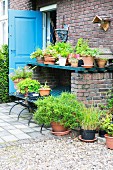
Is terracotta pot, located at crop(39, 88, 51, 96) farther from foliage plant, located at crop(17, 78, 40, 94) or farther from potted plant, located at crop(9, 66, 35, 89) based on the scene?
potted plant, located at crop(9, 66, 35, 89)

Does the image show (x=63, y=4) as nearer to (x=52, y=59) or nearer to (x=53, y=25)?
(x=53, y=25)

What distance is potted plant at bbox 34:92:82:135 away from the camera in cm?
474

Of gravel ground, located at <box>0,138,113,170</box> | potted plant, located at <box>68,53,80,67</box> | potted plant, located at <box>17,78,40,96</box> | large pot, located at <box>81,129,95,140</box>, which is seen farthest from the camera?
potted plant, located at <box>17,78,40,96</box>

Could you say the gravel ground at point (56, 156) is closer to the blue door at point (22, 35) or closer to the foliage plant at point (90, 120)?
the foliage plant at point (90, 120)

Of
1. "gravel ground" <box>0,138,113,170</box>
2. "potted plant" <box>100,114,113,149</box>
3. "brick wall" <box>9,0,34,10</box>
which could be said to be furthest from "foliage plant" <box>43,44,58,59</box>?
"brick wall" <box>9,0,34,10</box>

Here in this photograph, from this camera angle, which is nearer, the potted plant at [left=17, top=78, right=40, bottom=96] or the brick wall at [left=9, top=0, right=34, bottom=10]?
the potted plant at [left=17, top=78, right=40, bottom=96]

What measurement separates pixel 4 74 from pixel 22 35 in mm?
1032

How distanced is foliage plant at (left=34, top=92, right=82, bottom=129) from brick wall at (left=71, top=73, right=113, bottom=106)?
0.19 metres

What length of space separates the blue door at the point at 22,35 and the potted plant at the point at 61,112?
261cm

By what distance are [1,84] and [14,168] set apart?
163 inches

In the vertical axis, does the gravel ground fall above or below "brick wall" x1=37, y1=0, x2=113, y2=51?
below

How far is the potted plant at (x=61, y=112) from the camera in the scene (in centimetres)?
474

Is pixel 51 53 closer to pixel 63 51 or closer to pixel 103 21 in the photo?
pixel 63 51

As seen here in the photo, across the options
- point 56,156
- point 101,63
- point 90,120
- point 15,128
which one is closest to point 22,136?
point 15,128
